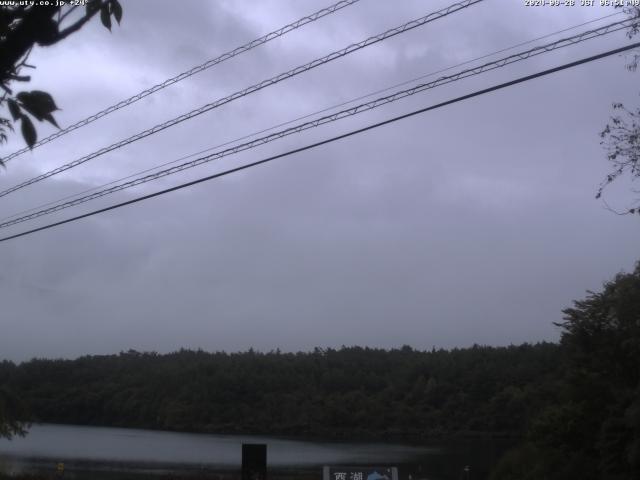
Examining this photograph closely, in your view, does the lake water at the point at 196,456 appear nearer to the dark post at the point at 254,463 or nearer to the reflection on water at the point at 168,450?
the reflection on water at the point at 168,450

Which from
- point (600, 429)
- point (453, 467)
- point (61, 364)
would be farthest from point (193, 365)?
point (600, 429)

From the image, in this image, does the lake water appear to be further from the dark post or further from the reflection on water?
the dark post

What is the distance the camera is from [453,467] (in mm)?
33031

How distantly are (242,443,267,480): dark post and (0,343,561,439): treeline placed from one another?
35698 millimetres

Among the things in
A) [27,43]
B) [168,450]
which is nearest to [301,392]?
[168,450]

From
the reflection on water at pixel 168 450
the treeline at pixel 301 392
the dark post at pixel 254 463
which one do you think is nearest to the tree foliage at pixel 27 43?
the dark post at pixel 254 463

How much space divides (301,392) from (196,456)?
3051 centimetres

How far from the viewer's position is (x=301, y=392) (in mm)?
69750

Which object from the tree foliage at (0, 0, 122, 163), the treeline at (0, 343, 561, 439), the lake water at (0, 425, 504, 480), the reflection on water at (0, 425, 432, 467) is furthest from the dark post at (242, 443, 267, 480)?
the treeline at (0, 343, 561, 439)

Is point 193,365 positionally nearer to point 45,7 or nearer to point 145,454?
point 145,454

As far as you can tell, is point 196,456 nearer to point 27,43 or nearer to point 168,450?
point 168,450

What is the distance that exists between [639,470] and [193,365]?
65.0 metres

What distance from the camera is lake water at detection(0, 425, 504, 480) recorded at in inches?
1233

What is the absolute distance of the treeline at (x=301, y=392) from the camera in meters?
53.3
